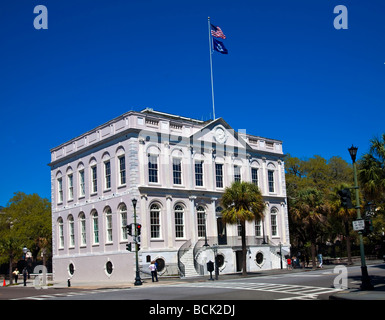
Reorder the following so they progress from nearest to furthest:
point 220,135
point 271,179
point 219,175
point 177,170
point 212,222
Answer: point 177,170 → point 212,222 → point 219,175 → point 220,135 → point 271,179

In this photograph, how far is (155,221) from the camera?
4028 cm

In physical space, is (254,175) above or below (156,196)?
above

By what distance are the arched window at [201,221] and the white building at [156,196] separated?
0.42 feet

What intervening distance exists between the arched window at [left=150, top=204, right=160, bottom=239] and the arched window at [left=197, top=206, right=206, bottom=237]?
442 cm

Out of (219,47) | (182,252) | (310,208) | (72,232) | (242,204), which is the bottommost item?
(182,252)

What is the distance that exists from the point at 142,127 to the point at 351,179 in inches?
1454

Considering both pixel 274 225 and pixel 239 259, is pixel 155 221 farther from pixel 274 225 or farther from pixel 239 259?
pixel 274 225

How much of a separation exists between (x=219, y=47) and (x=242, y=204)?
634 inches

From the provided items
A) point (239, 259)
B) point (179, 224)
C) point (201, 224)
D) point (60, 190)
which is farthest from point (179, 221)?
point (60, 190)

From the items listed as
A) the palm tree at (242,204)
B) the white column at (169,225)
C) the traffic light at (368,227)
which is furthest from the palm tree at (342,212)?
the traffic light at (368,227)

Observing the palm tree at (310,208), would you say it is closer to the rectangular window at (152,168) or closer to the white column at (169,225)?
the white column at (169,225)

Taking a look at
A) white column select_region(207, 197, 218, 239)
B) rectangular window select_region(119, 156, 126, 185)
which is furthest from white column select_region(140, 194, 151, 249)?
white column select_region(207, 197, 218, 239)

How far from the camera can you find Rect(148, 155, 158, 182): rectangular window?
4056 centimetres

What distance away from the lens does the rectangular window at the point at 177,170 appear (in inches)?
1672
